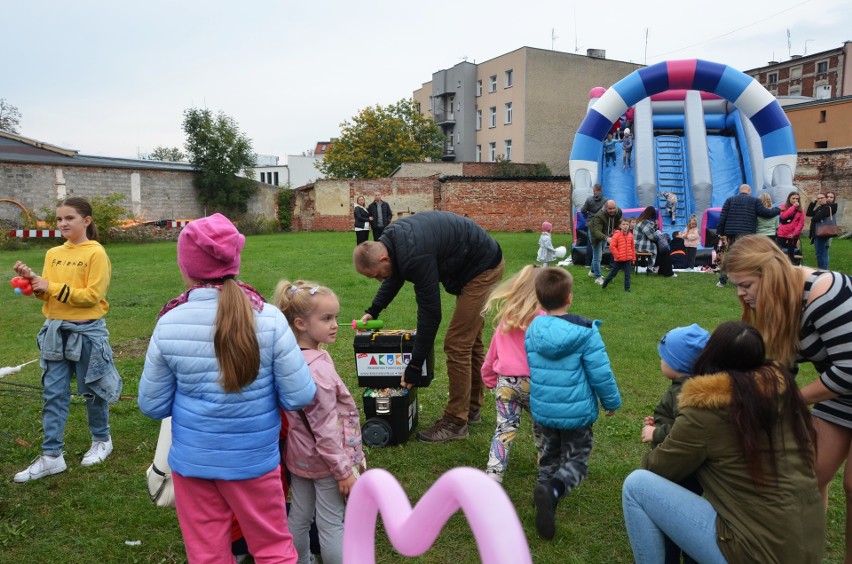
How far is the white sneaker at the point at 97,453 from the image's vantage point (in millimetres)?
4395

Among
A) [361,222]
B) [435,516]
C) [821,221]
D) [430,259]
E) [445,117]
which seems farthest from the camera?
[445,117]

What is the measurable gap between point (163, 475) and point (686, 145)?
52.2ft

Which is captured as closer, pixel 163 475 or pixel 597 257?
pixel 163 475

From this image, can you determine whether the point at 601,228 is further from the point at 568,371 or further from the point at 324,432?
the point at 324,432

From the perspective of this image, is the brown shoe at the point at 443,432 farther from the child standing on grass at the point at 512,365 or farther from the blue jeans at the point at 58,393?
the blue jeans at the point at 58,393

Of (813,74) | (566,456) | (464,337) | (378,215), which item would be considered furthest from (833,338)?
(813,74)

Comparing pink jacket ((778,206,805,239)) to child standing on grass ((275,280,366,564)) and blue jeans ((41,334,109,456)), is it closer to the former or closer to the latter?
child standing on grass ((275,280,366,564))

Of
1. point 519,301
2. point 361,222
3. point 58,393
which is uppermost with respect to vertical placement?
point 361,222

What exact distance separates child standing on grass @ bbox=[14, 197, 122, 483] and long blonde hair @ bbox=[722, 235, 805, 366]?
3908 millimetres

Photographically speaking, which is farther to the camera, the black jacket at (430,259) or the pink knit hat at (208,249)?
the black jacket at (430,259)

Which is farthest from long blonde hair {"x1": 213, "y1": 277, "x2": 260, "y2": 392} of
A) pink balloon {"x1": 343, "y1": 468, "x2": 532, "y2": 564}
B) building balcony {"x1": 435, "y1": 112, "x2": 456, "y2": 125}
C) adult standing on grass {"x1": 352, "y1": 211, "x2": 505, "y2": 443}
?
building balcony {"x1": 435, "y1": 112, "x2": 456, "y2": 125}

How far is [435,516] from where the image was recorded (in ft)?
4.16

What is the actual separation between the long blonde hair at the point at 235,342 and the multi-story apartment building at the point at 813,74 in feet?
179

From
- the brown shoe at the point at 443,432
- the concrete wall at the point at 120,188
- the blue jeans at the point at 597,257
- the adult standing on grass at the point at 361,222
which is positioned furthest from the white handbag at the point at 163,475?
the concrete wall at the point at 120,188
